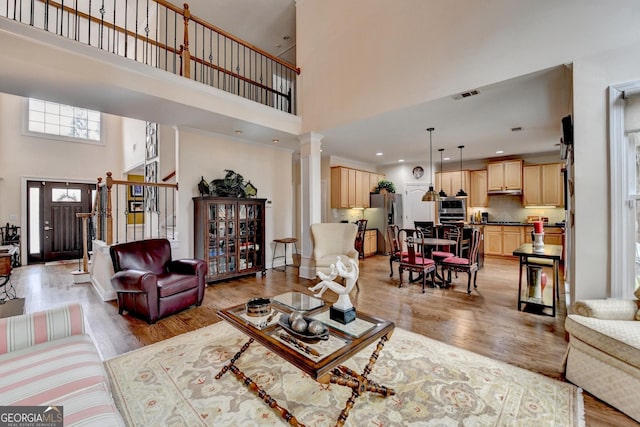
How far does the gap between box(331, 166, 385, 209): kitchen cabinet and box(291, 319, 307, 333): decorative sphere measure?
5519 millimetres

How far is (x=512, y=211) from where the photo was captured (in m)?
7.26

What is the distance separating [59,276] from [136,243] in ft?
11.3

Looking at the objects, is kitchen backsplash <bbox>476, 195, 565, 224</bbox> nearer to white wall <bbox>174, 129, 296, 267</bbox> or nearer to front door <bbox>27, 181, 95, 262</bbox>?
white wall <bbox>174, 129, 296, 267</bbox>

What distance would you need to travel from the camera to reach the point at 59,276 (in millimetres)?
5418

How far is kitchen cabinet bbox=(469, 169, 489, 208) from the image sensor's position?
743 cm

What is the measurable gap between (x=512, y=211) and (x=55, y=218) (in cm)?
1212

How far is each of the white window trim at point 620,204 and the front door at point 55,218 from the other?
34.4 ft

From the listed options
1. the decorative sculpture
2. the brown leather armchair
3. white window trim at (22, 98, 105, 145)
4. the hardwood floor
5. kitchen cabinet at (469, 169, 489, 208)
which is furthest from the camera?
kitchen cabinet at (469, 169, 489, 208)

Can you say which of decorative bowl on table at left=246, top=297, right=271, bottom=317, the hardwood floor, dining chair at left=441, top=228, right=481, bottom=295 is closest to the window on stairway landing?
the hardwood floor

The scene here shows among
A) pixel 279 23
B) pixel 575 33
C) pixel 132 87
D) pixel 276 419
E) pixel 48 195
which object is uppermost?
pixel 279 23

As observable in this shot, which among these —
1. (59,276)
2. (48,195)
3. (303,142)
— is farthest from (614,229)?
(48,195)

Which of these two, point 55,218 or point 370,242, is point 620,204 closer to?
point 370,242

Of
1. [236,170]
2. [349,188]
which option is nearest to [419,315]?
[236,170]

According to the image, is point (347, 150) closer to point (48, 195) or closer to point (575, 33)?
point (575, 33)
